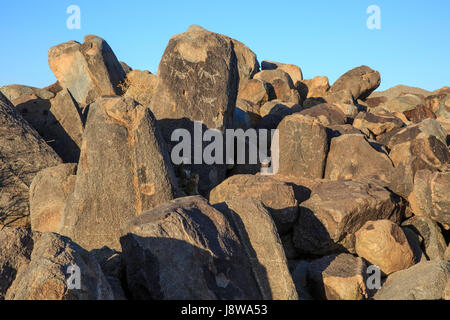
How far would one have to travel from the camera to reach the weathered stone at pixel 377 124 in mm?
11039

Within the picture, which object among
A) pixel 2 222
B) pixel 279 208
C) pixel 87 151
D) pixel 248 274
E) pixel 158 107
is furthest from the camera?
pixel 158 107

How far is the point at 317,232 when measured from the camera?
6.05 meters

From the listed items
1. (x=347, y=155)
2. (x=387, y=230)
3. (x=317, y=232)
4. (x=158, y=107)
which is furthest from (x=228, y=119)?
(x=387, y=230)

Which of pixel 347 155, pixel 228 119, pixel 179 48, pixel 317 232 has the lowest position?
pixel 317 232

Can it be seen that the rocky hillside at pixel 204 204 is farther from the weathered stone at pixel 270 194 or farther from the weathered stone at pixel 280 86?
the weathered stone at pixel 280 86

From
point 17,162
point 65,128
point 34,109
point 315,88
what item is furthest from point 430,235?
point 315,88

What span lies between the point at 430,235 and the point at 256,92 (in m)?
8.46

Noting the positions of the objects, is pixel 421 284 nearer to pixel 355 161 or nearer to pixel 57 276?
pixel 57 276

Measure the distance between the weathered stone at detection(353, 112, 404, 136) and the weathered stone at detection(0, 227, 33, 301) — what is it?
8.64m

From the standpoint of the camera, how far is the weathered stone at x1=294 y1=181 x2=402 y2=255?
5918mm

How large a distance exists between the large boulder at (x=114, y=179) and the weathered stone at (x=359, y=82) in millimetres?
13692

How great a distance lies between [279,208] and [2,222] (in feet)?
12.7

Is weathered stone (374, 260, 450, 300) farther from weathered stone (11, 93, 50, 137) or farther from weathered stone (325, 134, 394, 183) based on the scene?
weathered stone (11, 93, 50, 137)

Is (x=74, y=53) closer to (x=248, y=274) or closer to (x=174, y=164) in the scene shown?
(x=174, y=164)
